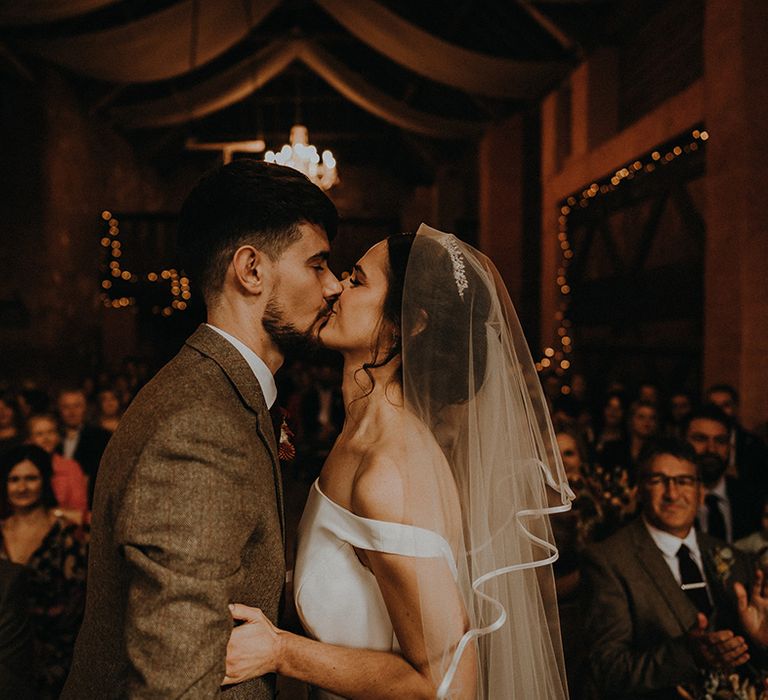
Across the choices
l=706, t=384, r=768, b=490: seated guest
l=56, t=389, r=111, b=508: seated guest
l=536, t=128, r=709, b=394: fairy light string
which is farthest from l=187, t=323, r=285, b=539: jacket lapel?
l=536, t=128, r=709, b=394: fairy light string

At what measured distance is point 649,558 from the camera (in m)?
2.49

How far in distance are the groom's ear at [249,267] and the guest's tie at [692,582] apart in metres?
1.87

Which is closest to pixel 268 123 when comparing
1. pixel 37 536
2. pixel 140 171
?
pixel 140 171

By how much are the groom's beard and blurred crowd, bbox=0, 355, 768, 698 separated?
360mm

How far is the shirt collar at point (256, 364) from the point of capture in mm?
1379

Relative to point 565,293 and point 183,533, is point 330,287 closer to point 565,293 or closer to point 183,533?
point 183,533

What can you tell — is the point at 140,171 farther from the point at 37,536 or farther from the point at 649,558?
the point at 649,558

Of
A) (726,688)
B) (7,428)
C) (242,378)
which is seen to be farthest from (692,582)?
(7,428)

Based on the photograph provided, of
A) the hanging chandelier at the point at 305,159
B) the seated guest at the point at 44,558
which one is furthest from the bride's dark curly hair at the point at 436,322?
the hanging chandelier at the point at 305,159

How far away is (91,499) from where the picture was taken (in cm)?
405

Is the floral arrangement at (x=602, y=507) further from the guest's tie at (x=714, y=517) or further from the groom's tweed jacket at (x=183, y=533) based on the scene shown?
the groom's tweed jacket at (x=183, y=533)

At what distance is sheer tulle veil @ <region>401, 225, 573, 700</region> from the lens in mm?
1596

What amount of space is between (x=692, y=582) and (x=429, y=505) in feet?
5.00

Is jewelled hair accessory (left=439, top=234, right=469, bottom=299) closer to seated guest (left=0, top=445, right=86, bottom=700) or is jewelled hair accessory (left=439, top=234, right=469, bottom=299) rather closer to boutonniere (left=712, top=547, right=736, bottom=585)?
boutonniere (left=712, top=547, right=736, bottom=585)
